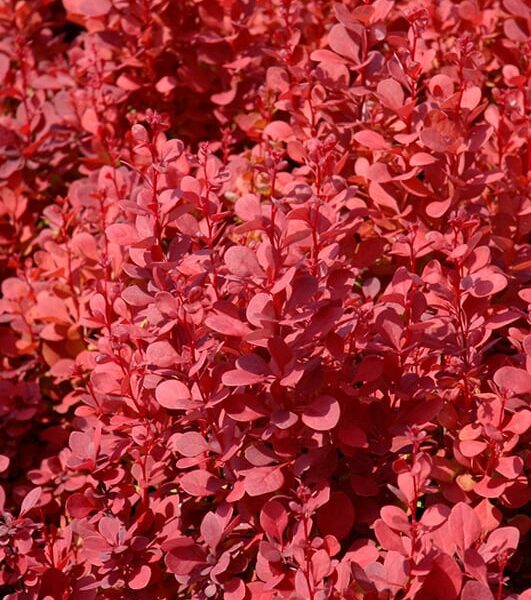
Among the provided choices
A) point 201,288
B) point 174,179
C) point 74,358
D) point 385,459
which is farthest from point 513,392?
point 74,358

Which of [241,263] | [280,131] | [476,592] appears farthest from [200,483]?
[280,131]

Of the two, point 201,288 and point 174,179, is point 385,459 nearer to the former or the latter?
point 201,288

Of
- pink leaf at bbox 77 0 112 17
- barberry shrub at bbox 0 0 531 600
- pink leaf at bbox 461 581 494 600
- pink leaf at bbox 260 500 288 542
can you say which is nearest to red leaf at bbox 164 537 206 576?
barberry shrub at bbox 0 0 531 600

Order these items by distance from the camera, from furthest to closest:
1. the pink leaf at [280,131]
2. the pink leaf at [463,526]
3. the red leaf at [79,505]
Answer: the pink leaf at [280,131] → the red leaf at [79,505] → the pink leaf at [463,526]

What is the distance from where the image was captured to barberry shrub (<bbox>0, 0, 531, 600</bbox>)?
167 centimetres

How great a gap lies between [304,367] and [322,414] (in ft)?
0.31

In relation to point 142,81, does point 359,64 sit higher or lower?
higher

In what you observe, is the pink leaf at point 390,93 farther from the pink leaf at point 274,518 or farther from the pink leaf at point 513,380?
the pink leaf at point 274,518

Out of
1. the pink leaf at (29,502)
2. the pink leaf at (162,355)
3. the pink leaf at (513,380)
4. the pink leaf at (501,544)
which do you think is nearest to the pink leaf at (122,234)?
the pink leaf at (162,355)

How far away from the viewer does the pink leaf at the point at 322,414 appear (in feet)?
5.35

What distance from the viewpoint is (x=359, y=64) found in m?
2.18

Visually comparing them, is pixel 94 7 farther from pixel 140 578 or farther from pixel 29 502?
pixel 140 578

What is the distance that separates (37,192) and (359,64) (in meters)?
1.19

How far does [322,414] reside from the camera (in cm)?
166
